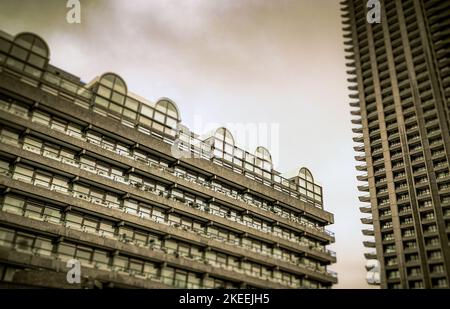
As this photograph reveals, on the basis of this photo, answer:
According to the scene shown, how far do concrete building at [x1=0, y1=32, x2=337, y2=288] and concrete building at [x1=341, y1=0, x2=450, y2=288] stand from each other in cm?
2751

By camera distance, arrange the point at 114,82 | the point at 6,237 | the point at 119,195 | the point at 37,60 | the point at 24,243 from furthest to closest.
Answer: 1. the point at 114,82
2. the point at 119,195
3. the point at 37,60
4. the point at 24,243
5. the point at 6,237

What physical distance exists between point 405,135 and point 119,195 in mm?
62566

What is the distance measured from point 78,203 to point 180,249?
1064 centimetres

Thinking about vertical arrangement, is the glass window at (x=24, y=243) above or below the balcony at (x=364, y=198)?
below

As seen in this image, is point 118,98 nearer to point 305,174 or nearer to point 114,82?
point 114,82

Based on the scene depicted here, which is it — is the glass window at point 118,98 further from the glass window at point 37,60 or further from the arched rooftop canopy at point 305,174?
the arched rooftop canopy at point 305,174

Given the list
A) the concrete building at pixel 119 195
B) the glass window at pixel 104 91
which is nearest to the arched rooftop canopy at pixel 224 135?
the concrete building at pixel 119 195

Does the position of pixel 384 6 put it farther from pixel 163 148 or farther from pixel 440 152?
pixel 163 148

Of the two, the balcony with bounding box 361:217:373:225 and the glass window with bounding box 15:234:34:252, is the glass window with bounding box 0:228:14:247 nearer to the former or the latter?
the glass window with bounding box 15:234:34:252

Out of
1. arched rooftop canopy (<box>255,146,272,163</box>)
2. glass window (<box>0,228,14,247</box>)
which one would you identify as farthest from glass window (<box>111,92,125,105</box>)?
arched rooftop canopy (<box>255,146,272,163</box>)

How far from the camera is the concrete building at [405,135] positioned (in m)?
70.7

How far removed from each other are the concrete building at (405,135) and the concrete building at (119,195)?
27514 millimetres

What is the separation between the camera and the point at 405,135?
8212cm

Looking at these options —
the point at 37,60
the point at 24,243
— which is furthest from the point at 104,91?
the point at 24,243
